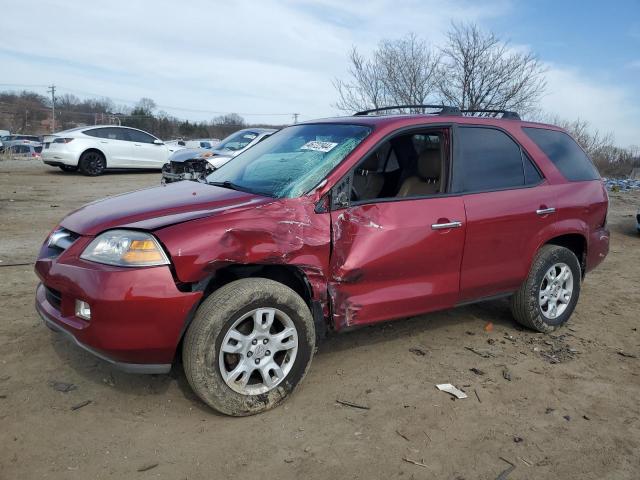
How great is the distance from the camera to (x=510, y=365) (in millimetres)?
3770

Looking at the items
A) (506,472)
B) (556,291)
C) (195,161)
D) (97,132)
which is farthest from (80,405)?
(97,132)

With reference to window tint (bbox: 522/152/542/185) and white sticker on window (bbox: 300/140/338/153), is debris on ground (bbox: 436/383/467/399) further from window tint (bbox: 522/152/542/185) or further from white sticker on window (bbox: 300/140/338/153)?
window tint (bbox: 522/152/542/185)

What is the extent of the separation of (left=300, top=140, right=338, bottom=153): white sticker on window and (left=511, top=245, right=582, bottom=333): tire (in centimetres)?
198

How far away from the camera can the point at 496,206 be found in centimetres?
388

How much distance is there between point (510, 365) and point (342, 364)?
4.00 feet

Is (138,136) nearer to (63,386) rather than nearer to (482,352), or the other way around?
(63,386)

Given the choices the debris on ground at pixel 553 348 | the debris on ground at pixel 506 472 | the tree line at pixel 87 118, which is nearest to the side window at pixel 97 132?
the debris on ground at pixel 553 348

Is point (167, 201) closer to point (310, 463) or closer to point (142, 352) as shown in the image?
point (142, 352)

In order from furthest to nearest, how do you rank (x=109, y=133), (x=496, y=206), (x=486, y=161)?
(x=109, y=133) → (x=486, y=161) → (x=496, y=206)

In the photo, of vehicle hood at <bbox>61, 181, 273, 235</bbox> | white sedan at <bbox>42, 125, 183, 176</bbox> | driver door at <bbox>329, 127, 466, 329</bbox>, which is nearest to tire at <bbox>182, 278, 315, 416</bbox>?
driver door at <bbox>329, 127, 466, 329</bbox>

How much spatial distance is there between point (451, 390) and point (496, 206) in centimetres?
141

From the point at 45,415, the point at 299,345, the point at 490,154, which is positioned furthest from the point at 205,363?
the point at 490,154

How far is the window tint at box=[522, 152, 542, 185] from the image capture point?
421cm

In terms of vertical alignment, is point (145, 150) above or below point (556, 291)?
above
